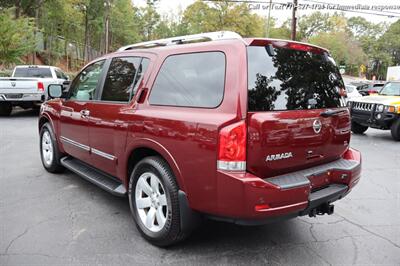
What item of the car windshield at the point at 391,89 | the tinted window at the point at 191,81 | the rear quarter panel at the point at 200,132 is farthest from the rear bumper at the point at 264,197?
the car windshield at the point at 391,89

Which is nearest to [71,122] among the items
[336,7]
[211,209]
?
[211,209]

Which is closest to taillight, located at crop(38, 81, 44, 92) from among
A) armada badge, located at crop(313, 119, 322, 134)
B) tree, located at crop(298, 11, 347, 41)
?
armada badge, located at crop(313, 119, 322, 134)

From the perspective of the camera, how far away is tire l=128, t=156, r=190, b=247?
124 inches

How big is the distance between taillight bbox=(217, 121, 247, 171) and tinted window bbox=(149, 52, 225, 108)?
0.28 meters

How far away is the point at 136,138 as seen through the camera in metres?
3.50

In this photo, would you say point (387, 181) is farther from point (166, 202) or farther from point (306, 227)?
point (166, 202)

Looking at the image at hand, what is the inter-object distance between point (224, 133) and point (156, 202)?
1.09m

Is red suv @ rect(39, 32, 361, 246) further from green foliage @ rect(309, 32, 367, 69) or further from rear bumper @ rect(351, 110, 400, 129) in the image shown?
green foliage @ rect(309, 32, 367, 69)

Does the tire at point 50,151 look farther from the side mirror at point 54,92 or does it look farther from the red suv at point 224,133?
the red suv at point 224,133

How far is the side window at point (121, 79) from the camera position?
3855mm

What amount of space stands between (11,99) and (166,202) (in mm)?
10427

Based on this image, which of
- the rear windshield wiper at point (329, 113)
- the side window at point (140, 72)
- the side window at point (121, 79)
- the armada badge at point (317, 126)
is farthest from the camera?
the side window at point (121, 79)

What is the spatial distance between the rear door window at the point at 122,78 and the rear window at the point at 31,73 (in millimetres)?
10882

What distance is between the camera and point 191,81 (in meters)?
3.20
